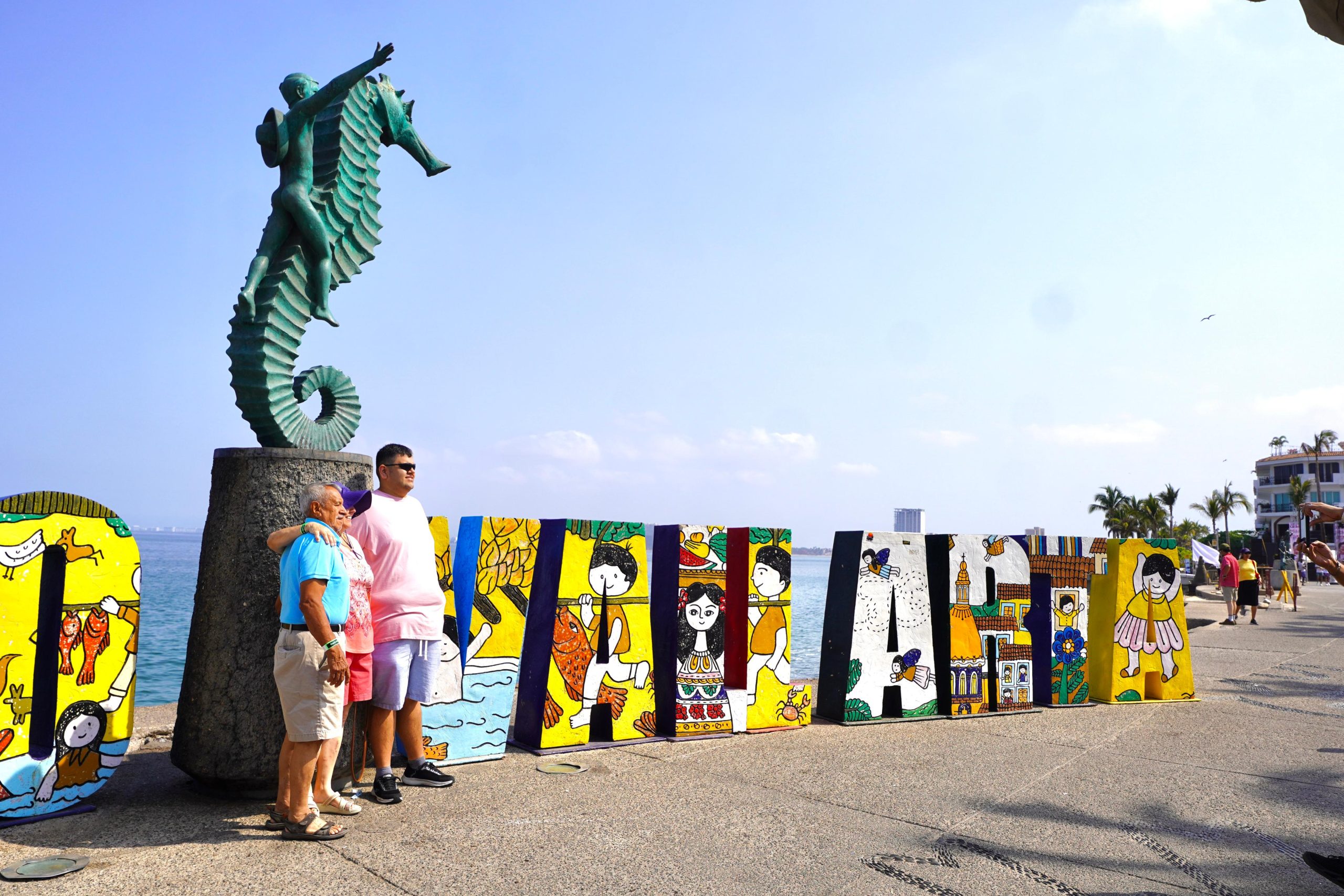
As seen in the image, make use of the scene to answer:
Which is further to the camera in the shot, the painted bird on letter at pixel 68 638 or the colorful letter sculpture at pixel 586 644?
the colorful letter sculpture at pixel 586 644

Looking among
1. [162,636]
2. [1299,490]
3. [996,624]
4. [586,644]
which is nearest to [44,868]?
[586,644]

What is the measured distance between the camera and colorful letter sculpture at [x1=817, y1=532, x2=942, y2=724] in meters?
7.70

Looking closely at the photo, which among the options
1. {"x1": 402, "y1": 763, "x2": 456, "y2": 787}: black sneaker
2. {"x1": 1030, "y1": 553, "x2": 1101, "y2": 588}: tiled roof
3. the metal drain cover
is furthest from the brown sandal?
{"x1": 1030, "y1": 553, "x2": 1101, "y2": 588}: tiled roof

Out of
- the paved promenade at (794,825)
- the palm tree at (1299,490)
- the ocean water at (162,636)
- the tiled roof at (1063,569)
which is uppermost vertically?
the palm tree at (1299,490)

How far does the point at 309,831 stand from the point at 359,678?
34.4 inches

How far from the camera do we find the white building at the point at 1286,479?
292ft

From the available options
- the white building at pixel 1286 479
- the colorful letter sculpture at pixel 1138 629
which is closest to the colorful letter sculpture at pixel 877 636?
the colorful letter sculpture at pixel 1138 629

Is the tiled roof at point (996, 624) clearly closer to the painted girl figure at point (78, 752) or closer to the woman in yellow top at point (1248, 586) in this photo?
the painted girl figure at point (78, 752)

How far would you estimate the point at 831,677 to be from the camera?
7.80 meters

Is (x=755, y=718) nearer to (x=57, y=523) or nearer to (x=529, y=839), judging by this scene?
(x=529, y=839)

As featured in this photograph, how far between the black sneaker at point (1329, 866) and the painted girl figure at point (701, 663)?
3951 millimetres

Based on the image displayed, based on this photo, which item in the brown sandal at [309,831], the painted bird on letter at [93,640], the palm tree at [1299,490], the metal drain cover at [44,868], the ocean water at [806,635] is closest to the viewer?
the metal drain cover at [44,868]

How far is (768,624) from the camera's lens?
24.7ft

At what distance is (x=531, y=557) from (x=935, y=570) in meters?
3.93
